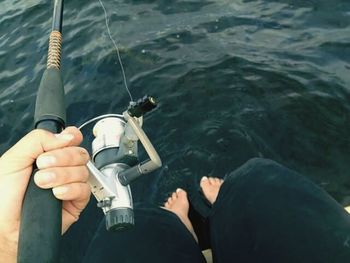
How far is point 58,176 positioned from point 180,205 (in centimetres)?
203

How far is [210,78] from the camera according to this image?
13.7 feet

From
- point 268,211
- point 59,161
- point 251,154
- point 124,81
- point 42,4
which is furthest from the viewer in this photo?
point 42,4

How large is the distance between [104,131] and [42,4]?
529 centimetres

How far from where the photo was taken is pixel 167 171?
339 cm

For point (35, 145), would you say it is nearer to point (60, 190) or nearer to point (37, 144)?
point (37, 144)

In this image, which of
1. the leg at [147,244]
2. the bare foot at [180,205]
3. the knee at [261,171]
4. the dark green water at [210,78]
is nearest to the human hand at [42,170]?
the leg at [147,244]

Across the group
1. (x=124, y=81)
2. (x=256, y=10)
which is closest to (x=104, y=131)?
(x=124, y=81)

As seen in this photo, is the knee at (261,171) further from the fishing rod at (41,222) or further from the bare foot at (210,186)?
the fishing rod at (41,222)

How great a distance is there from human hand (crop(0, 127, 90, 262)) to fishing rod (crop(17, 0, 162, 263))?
0.05 m

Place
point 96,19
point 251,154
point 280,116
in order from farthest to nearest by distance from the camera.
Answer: point 96,19, point 280,116, point 251,154

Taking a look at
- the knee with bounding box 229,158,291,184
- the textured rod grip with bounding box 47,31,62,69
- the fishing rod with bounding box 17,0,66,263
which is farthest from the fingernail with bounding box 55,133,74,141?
the knee with bounding box 229,158,291,184

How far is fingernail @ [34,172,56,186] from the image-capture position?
115cm

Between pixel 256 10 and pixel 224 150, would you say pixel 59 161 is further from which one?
pixel 256 10

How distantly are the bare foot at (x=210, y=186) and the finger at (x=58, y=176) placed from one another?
198 cm
